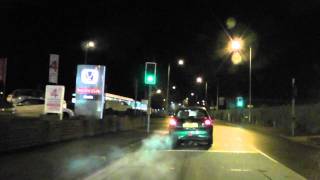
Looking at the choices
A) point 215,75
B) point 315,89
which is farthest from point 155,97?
point 315,89

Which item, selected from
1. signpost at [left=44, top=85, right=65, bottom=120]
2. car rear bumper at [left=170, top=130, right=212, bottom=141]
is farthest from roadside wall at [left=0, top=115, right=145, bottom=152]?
car rear bumper at [left=170, top=130, right=212, bottom=141]

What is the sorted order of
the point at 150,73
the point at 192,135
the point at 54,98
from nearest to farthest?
the point at 192,135 → the point at 54,98 → the point at 150,73

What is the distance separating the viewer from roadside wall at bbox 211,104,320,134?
1581 inches

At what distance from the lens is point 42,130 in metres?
20.6

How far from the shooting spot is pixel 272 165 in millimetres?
17141

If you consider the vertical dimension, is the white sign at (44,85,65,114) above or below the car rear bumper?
above

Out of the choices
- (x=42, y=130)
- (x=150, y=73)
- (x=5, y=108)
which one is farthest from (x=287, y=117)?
(x=42, y=130)

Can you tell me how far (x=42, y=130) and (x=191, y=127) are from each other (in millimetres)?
6675

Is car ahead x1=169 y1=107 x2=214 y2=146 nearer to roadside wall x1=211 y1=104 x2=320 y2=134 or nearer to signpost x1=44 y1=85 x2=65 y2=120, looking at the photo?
signpost x1=44 y1=85 x2=65 y2=120

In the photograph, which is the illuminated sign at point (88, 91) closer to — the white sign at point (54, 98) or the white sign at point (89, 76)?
the white sign at point (89, 76)

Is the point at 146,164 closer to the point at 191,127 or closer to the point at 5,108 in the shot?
the point at 191,127

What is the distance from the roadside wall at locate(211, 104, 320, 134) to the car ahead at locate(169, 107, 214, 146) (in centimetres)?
1735

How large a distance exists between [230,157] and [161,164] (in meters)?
3.57

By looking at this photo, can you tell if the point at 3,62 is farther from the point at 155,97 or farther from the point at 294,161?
the point at 155,97
